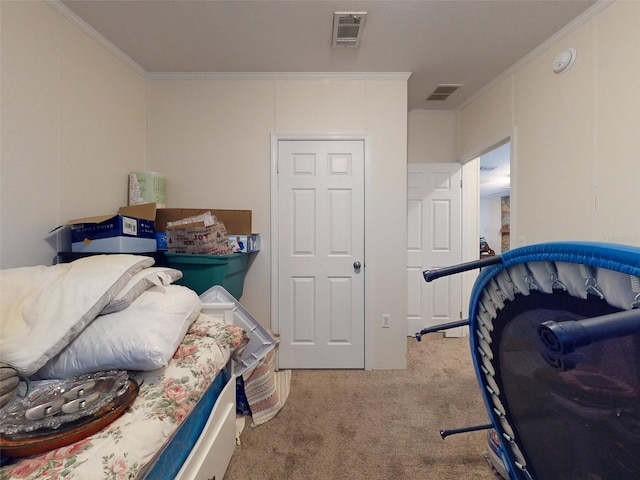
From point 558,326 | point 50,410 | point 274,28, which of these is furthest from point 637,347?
point 274,28

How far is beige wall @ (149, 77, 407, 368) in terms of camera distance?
2.44 m

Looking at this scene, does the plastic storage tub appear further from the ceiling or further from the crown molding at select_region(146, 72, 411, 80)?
the crown molding at select_region(146, 72, 411, 80)

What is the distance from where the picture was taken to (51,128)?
63.4 inches

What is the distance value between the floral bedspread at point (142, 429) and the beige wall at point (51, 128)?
3.74 feet

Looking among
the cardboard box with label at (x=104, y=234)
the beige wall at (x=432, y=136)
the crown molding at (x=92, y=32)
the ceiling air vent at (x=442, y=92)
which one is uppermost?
the ceiling air vent at (x=442, y=92)

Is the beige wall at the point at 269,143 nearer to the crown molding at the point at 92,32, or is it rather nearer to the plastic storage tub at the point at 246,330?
the crown molding at the point at 92,32

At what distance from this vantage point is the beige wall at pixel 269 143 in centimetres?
244

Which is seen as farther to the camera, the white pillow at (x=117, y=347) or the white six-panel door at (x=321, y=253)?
the white six-panel door at (x=321, y=253)

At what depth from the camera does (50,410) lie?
77cm

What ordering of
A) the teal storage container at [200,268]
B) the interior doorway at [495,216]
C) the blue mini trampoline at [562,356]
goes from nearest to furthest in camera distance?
the blue mini trampoline at [562,356] < the teal storage container at [200,268] < the interior doorway at [495,216]

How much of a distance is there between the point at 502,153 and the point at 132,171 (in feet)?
15.1

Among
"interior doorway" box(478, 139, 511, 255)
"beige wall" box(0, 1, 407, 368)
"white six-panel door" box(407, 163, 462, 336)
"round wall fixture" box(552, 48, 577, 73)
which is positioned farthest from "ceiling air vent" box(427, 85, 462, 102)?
"interior doorway" box(478, 139, 511, 255)

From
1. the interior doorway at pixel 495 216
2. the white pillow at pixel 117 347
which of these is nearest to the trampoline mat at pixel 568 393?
the white pillow at pixel 117 347

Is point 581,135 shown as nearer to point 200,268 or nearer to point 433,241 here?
point 433,241
